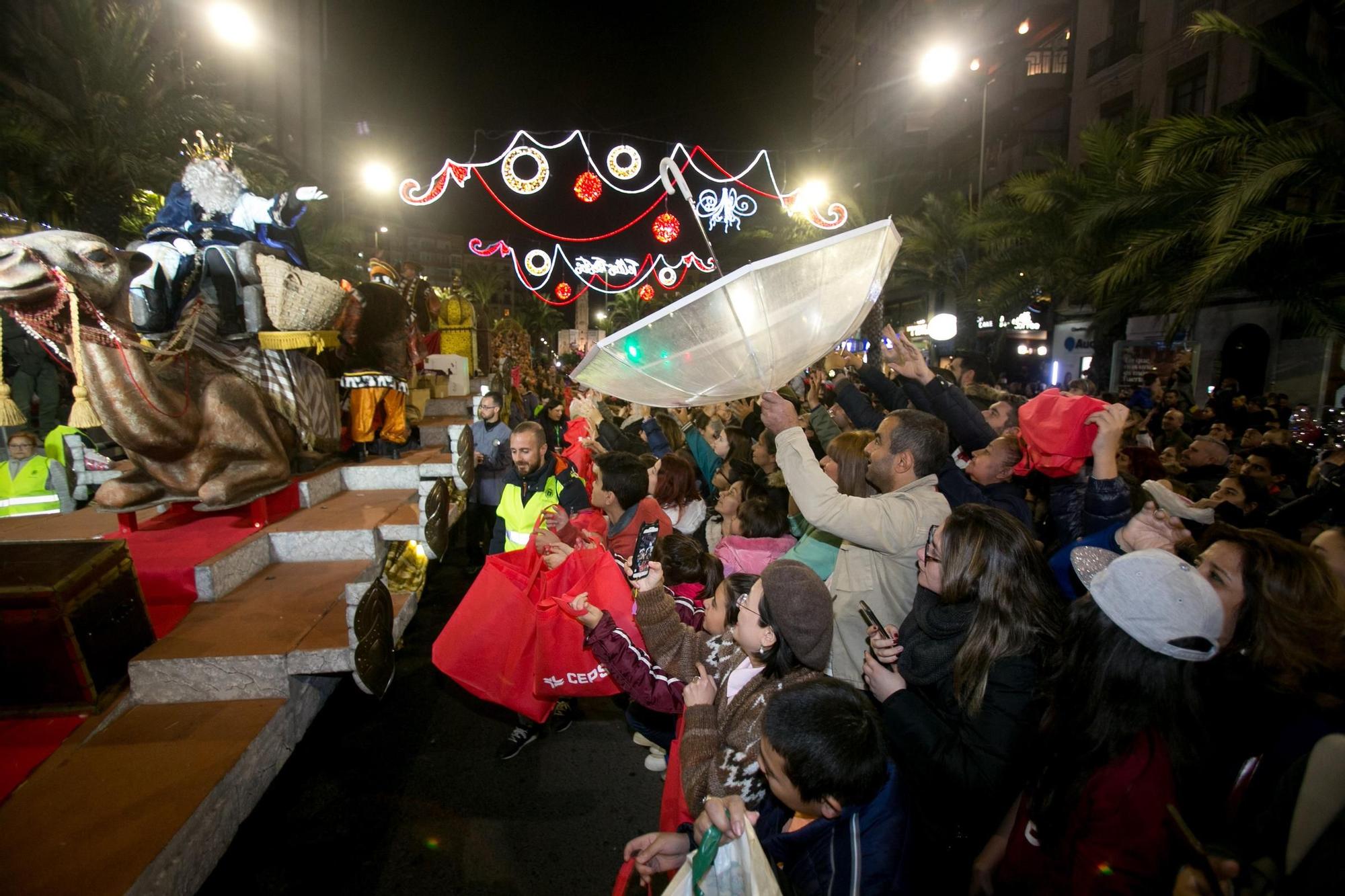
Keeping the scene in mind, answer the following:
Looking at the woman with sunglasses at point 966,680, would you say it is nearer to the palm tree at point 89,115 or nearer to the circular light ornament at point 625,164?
the circular light ornament at point 625,164

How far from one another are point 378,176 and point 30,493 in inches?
267

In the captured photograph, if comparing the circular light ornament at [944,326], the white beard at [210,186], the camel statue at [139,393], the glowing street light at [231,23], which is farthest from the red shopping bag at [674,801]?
the glowing street light at [231,23]

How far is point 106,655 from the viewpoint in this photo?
3.03 metres

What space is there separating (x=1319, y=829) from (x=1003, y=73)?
33.2m

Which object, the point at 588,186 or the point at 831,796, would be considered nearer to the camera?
the point at 831,796

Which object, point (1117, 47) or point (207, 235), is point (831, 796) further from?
point (1117, 47)

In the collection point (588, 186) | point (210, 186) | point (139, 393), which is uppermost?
point (588, 186)

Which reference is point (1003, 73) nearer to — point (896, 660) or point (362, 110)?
point (362, 110)

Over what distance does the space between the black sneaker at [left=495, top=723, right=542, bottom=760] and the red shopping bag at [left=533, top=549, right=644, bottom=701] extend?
1.03m

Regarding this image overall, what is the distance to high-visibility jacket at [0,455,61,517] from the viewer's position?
18.1 ft

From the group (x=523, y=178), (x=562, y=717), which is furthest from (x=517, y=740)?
(x=523, y=178)

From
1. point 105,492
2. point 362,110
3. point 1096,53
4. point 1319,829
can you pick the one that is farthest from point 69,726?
point 1096,53

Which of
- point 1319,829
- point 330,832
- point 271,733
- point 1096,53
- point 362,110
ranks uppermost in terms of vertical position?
point 1096,53

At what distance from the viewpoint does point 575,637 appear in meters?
3.21
